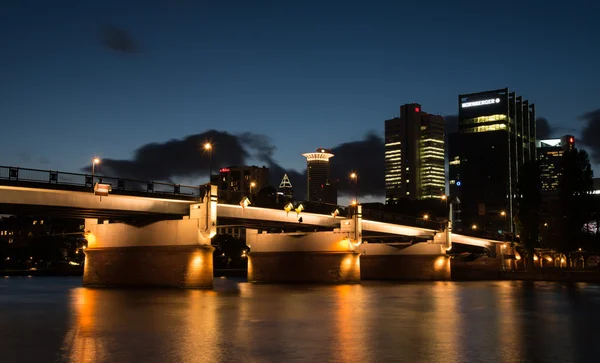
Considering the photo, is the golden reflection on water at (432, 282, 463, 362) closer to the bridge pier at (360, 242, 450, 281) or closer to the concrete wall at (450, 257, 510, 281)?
the bridge pier at (360, 242, 450, 281)

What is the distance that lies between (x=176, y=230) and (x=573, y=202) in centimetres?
7278

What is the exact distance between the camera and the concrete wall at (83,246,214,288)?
63.3 m

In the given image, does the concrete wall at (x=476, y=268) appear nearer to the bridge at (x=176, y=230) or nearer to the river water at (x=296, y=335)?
the bridge at (x=176, y=230)

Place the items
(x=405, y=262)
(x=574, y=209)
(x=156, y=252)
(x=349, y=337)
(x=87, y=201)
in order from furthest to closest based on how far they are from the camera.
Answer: (x=405, y=262)
(x=574, y=209)
(x=156, y=252)
(x=87, y=201)
(x=349, y=337)

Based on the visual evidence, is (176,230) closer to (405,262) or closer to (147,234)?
(147,234)

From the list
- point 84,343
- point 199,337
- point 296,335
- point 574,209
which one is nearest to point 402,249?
point 574,209

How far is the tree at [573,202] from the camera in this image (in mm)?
110312

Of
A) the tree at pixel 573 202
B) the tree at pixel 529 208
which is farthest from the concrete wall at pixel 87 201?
the tree at pixel 529 208

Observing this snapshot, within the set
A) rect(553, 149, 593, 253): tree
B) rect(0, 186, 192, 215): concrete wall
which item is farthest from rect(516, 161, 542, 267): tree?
rect(0, 186, 192, 215): concrete wall

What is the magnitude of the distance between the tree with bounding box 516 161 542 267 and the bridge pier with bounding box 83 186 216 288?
76.8 m

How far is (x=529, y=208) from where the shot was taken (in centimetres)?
12406

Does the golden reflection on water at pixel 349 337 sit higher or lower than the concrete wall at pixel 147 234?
lower

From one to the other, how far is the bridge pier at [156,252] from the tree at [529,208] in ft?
252

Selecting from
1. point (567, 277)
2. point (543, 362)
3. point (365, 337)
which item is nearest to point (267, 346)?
point (365, 337)
